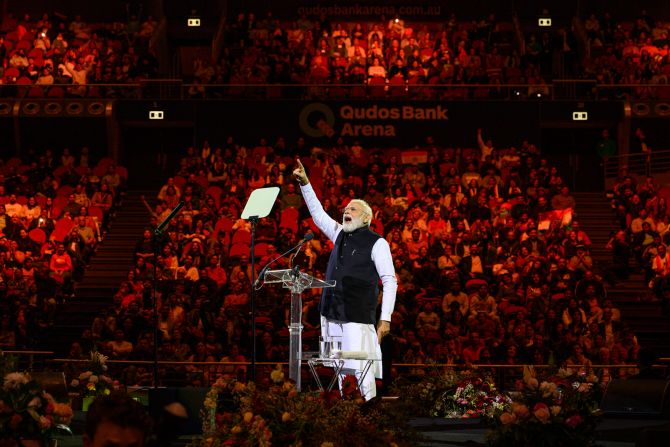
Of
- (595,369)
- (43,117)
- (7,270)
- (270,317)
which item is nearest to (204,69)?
(43,117)

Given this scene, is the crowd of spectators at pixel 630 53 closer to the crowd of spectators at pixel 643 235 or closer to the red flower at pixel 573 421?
the crowd of spectators at pixel 643 235

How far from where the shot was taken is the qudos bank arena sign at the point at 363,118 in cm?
2080

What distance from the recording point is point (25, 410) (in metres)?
5.32

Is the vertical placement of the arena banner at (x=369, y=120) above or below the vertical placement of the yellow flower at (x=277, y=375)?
above

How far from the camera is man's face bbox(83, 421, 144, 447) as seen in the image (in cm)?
306

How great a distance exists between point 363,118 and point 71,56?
648cm

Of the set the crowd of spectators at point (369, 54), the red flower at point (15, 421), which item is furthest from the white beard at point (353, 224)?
the crowd of spectators at point (369, 54)

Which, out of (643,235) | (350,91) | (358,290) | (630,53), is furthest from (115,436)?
(630,53)

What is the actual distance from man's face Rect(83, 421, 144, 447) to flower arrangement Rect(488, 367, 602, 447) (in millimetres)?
3239

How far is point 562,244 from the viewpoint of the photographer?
636 inches

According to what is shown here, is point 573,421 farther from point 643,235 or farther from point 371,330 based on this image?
point 643,235

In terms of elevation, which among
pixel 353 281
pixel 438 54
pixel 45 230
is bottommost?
pixel 353 281

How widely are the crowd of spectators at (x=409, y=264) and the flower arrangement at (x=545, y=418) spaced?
6.60 metres

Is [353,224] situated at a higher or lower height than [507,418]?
higher
